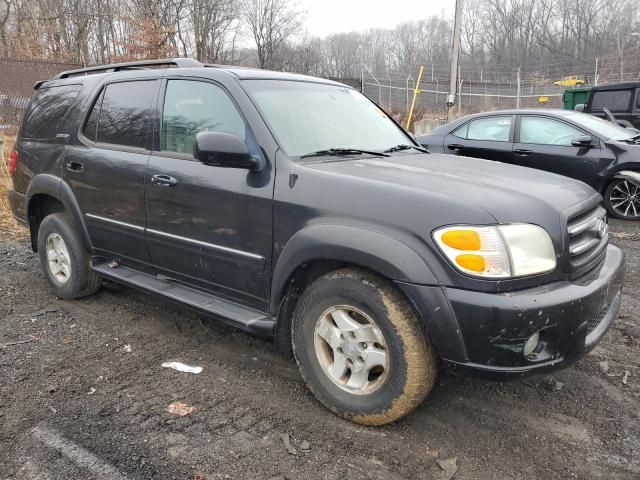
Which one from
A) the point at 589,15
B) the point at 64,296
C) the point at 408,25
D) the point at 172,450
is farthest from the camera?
the point at 408,25

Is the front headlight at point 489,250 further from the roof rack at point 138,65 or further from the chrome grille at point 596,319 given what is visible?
the roof rack at point 138,65

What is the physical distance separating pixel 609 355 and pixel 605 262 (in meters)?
0.89

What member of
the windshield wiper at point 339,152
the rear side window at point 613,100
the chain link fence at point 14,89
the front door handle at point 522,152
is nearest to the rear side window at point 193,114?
the windshield wiper at point 339,152

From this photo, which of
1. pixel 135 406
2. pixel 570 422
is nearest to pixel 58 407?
pixel 135 406

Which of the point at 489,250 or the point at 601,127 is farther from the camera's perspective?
the point at 601,127

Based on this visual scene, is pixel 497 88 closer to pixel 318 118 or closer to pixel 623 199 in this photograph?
pixel 623 199

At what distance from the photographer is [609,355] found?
3.46 meters

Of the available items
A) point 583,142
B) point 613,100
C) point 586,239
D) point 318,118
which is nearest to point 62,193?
point 318,118

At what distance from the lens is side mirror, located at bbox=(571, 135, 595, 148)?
710 centimetres

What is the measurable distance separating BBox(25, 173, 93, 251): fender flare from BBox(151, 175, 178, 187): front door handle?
1.06 metres

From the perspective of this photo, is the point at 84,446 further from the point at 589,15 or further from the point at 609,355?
the point at 589,15

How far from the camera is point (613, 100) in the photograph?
35.4ft

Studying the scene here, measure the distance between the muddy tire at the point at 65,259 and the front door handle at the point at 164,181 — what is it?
129 centimetres

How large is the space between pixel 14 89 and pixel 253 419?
42.6ft
